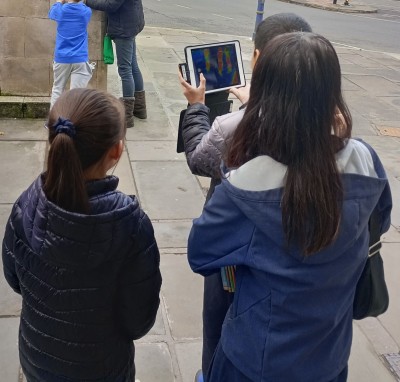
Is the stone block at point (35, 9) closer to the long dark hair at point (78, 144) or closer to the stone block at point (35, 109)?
the stone block at point (35, 109)

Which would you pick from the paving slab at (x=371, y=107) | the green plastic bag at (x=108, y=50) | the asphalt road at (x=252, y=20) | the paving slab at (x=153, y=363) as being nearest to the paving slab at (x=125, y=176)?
the green plastic bag at (x=108, y=50)

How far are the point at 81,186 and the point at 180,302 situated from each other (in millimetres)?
1994

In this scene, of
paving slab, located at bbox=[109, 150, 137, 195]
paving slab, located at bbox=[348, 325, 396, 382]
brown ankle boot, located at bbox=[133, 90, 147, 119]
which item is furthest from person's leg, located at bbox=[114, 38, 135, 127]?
paving slab, located at bbox=[348, 325, 396, 382]

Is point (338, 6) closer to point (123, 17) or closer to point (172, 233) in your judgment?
point (123, 17)

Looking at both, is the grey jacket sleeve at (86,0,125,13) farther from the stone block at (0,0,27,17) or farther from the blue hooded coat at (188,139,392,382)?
the blue hooded coat at (188,139,392,382)

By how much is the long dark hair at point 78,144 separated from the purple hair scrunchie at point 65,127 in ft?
0.04

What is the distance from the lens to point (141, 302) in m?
1.88

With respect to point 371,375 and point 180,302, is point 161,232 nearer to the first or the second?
point 180,302

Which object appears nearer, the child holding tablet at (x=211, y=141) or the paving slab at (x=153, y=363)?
the child holding tablet at (x=211, y=141)

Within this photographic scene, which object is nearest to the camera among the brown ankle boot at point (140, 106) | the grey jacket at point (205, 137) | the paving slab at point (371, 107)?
the grey jacket at point (205, 137)

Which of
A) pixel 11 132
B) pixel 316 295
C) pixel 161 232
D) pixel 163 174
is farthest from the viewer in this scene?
pixel 11 132

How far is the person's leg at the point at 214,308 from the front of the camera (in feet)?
7.50

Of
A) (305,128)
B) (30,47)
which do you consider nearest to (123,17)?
(30,47)

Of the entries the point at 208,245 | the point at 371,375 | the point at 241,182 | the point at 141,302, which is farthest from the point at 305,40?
the point at 371,375
